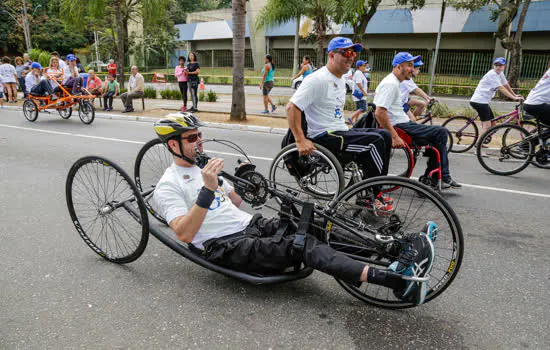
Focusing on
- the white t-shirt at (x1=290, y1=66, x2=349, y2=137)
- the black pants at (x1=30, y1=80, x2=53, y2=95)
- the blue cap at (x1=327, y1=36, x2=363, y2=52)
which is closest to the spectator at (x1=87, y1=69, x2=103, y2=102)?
the black pants at (x1=30, y1=80, x2=53, y2=95)

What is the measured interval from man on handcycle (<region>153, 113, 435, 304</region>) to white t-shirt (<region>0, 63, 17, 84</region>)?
16794 mm

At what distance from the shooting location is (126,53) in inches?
1613

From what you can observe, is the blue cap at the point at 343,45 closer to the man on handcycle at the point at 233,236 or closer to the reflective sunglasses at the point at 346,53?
the reflective sunglasses at the point at 346,53

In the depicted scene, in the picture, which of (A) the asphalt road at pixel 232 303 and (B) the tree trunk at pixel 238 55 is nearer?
(A) the asphalt road at pixel 232 303

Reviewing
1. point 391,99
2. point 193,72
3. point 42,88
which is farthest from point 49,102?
point 391,99

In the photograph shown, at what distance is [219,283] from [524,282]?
247 cm

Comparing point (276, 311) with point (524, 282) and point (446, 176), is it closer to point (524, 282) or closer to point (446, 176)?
point (524, 282)

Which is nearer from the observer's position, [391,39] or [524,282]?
[524,282]

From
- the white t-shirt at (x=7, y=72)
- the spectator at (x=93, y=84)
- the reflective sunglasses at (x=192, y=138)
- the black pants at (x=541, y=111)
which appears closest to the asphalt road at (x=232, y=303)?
the reflective sunglasses at (x=192, y=138)

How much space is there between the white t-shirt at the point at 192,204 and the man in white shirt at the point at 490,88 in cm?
705

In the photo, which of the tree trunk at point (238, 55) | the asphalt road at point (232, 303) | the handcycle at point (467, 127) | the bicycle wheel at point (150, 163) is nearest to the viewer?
the asphalt road at point (232, 303)

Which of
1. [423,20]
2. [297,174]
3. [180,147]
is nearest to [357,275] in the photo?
[180,147]

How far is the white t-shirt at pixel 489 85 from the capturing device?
814 centimetres

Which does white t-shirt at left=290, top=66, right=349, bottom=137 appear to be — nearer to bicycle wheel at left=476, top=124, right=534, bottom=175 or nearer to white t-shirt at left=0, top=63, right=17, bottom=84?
bicycle wheel at left=476, top=124, right=534, bottom=175
